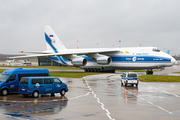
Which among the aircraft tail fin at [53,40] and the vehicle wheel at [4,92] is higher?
the aircraft tail fin at [53,40]

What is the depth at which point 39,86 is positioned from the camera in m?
20.3

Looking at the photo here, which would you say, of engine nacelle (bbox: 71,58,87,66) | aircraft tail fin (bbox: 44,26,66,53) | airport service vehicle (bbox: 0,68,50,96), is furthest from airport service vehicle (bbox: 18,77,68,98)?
aircraft tail fin (bbox: 44,26,66,53)

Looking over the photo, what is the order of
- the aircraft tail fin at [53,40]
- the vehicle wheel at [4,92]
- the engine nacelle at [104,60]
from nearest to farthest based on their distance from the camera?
the vehicle wheel at [4,92] < the engine nacelle at [104,60] < the aircraft tail fin at [53,40]

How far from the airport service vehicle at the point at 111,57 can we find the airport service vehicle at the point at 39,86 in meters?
33.2

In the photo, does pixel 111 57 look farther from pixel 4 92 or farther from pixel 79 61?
pixel 4 92

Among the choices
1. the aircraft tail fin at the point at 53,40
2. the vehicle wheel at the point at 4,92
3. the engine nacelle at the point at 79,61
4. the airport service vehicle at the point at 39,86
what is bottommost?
the vehicle wheel at the point at 4,92

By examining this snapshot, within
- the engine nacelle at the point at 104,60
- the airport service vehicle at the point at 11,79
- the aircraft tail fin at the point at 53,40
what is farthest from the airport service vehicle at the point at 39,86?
the aircraft tail fin at the point at 53,40

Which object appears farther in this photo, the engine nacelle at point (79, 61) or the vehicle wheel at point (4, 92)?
the engine nacelle at point (79, 61)

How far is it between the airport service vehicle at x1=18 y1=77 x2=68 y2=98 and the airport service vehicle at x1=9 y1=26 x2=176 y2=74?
109 feet

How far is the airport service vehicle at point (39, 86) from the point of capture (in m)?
19.9

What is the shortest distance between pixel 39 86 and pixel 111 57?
37705 millimetres

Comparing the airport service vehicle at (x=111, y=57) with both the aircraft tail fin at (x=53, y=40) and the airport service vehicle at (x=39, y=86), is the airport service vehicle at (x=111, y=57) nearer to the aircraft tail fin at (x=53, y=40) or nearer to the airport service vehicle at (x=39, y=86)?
the aircraft tail fin at (x=53, y=40)

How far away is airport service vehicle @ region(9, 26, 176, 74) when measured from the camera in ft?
167

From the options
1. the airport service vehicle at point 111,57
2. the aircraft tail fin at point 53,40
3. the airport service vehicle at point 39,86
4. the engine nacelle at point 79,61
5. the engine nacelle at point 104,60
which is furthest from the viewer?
the aircraft tail fin at point 53,40
